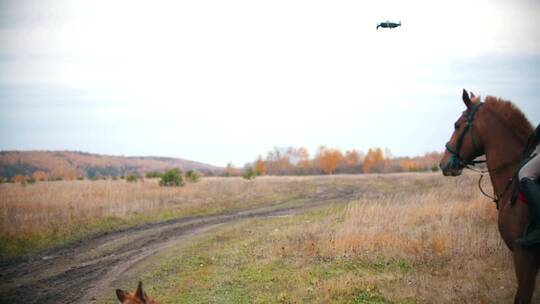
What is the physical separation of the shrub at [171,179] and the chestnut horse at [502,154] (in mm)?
29594

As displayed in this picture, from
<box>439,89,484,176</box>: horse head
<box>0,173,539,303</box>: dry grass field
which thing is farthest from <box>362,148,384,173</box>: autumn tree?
<box>439,89,484,176</box>: horse head

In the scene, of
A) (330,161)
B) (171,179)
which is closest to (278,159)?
(330,161)

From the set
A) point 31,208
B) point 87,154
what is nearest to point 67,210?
point 31,208

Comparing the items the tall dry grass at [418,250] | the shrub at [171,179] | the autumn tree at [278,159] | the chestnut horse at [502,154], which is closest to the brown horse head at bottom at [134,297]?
the tall dry grass at [418,250]

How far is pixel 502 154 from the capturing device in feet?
22.6

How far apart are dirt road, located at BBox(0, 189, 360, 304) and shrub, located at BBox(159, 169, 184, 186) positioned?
14.8 meters

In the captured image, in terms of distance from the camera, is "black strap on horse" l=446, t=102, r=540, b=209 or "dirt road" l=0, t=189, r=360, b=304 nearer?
"black strap on horse" l=446, t=102, r=540, b=209

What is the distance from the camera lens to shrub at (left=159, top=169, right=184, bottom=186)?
35.0m

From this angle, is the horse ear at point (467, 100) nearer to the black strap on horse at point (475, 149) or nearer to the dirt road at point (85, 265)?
the black strap on horse at point (475, 149)

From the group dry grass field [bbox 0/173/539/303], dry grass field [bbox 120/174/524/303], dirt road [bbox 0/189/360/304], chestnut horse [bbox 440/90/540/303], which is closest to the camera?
chestnut horse [bbox 440/90/540/303]

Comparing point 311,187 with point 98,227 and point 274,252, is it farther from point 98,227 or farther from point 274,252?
point 274,252

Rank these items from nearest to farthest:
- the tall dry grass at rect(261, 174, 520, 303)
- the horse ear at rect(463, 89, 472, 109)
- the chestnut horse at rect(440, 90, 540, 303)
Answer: the chestnut horse at rect(440, 90, 540, 303)
the horse ear at rect(463, 89, 472, 109)
the tall dry grass at rect(261, 174, 520, 303)

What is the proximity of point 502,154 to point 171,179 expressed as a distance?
30796mm

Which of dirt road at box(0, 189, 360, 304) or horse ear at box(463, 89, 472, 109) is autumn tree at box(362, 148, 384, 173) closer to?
dirt road at box(0, 189, 360, 304)
